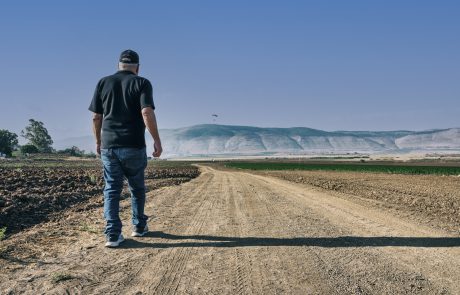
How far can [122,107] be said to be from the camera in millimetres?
5887

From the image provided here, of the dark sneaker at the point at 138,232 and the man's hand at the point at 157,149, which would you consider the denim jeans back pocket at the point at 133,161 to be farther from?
the dark sneaker at the point at 138,232

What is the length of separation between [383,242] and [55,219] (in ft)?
20.5

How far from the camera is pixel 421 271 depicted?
4.44 metres

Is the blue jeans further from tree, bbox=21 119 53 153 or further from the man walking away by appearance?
tree, bbox=21 119 53 153

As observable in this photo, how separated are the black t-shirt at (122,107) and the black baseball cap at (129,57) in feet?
0.58

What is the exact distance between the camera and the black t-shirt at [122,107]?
583cm

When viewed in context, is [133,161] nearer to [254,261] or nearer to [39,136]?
[254,261]

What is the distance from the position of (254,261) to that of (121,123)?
104 inches

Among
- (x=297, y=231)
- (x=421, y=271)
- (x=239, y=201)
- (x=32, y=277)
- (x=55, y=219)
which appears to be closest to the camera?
(x=32, y=277)

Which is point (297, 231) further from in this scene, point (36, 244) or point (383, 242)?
point (36, 244)

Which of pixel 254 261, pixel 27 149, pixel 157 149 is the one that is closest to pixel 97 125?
pixel 157 149

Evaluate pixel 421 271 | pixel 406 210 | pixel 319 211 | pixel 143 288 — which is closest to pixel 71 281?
pixel 143 288

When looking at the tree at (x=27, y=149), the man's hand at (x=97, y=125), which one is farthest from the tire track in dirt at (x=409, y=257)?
the tree at (x=27, y=149)

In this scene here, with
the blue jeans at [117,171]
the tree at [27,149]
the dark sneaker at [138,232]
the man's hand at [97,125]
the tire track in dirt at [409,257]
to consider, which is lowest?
the tire track in dirt at [409,257]
